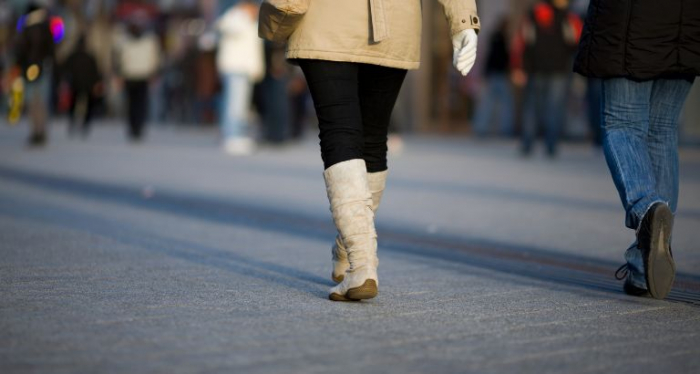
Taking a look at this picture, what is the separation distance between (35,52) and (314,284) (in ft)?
36.9

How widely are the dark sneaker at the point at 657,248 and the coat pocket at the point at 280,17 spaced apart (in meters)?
1.50

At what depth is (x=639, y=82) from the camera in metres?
5.41

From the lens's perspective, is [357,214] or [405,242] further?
[405,242]

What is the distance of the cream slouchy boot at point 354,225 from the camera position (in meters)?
4.80

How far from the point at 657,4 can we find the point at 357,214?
155 centimetres

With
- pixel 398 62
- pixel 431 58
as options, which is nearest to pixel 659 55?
pixel 398 62

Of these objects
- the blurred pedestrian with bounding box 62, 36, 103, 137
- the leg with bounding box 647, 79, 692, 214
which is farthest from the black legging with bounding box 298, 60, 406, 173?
the blurred pedestrian with bounding box 62, 36, 103, 137

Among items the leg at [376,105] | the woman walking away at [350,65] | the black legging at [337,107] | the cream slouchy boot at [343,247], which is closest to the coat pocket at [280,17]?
the woman walking away at [350,65]

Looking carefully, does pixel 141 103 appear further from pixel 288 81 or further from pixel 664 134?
pixel 664 134

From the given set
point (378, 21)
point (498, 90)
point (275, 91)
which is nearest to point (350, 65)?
point (378, 21)

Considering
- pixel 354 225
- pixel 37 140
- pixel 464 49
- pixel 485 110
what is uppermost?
pixel 464 49

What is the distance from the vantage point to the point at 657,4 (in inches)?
211

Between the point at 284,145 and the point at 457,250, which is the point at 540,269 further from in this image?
the point at 284,145

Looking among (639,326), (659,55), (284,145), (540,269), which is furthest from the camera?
(284,145)
